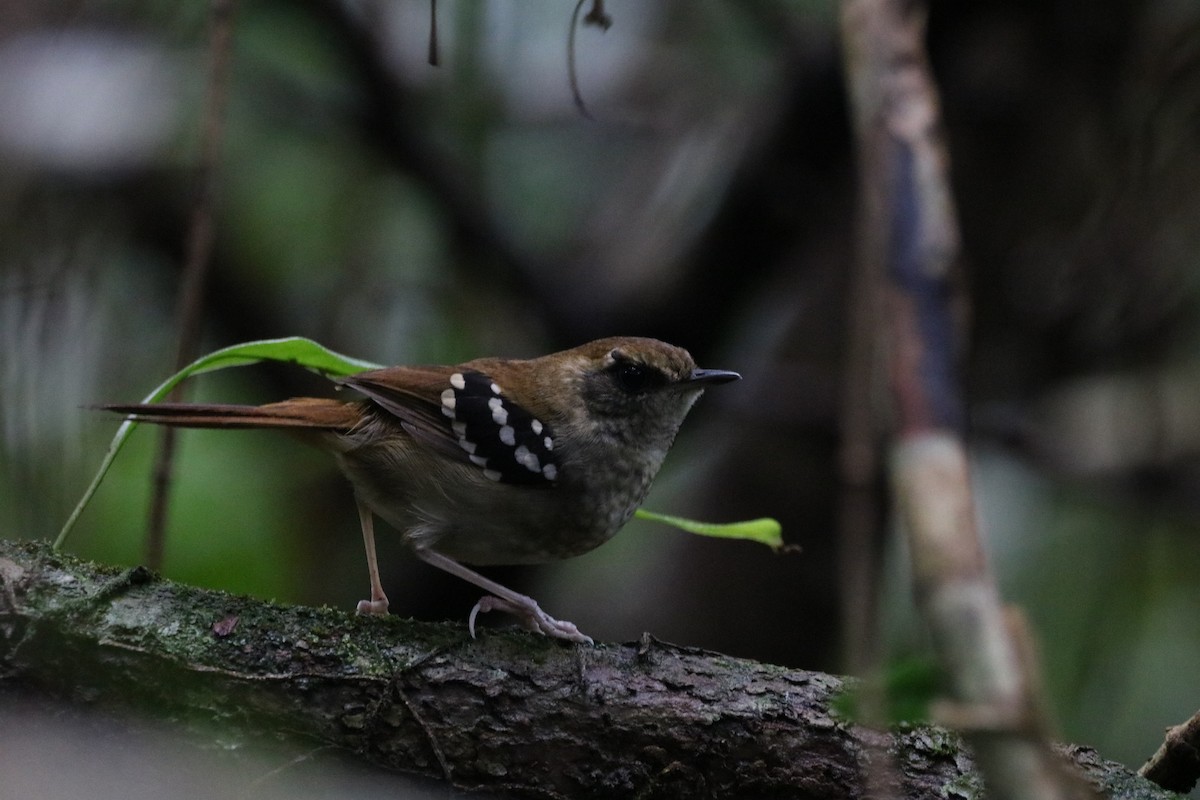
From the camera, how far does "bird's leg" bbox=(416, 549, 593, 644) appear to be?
2957 mm

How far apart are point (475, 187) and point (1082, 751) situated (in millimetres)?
4508

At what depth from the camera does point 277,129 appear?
718 cm

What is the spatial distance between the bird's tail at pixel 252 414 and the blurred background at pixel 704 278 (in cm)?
232

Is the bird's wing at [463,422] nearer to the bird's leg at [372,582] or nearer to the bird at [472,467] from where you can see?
the bird at [472,467]

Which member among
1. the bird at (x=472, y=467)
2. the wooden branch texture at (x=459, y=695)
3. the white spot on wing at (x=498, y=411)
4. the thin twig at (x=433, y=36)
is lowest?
the wooden branch texture at (x=459, y=695)

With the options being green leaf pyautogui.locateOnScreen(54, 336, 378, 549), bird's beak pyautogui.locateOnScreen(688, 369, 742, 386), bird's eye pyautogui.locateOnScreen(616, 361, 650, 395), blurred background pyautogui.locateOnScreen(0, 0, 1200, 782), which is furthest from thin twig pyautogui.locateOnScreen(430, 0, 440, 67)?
blurred background pyautogui.locateOnScreen(0, 0, 1200, 782)

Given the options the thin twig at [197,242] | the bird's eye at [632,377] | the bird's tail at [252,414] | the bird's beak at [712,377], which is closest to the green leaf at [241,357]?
the bird's tail at [252,414]

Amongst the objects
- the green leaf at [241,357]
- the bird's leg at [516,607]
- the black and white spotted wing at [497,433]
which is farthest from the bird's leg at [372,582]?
the green leaf at [241,357]

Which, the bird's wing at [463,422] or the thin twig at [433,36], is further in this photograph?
the bird's wing at [463,422]

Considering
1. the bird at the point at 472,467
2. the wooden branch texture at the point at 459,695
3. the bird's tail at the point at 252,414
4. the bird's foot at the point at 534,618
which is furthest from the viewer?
the bird at the point at 472,467

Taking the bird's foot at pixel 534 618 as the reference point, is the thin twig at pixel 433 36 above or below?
above

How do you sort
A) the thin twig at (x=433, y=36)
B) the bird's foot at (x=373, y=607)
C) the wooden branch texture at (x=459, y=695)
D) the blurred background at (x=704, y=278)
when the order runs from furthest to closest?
the blurred background at (x=704, y=278) → the bird's foot at (x=373, y=607) → the thin twig at (x=433, y=36) → the wooden branch texture at (x=459, y=695)

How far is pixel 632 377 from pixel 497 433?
58 cm

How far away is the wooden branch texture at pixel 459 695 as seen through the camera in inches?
96.6
